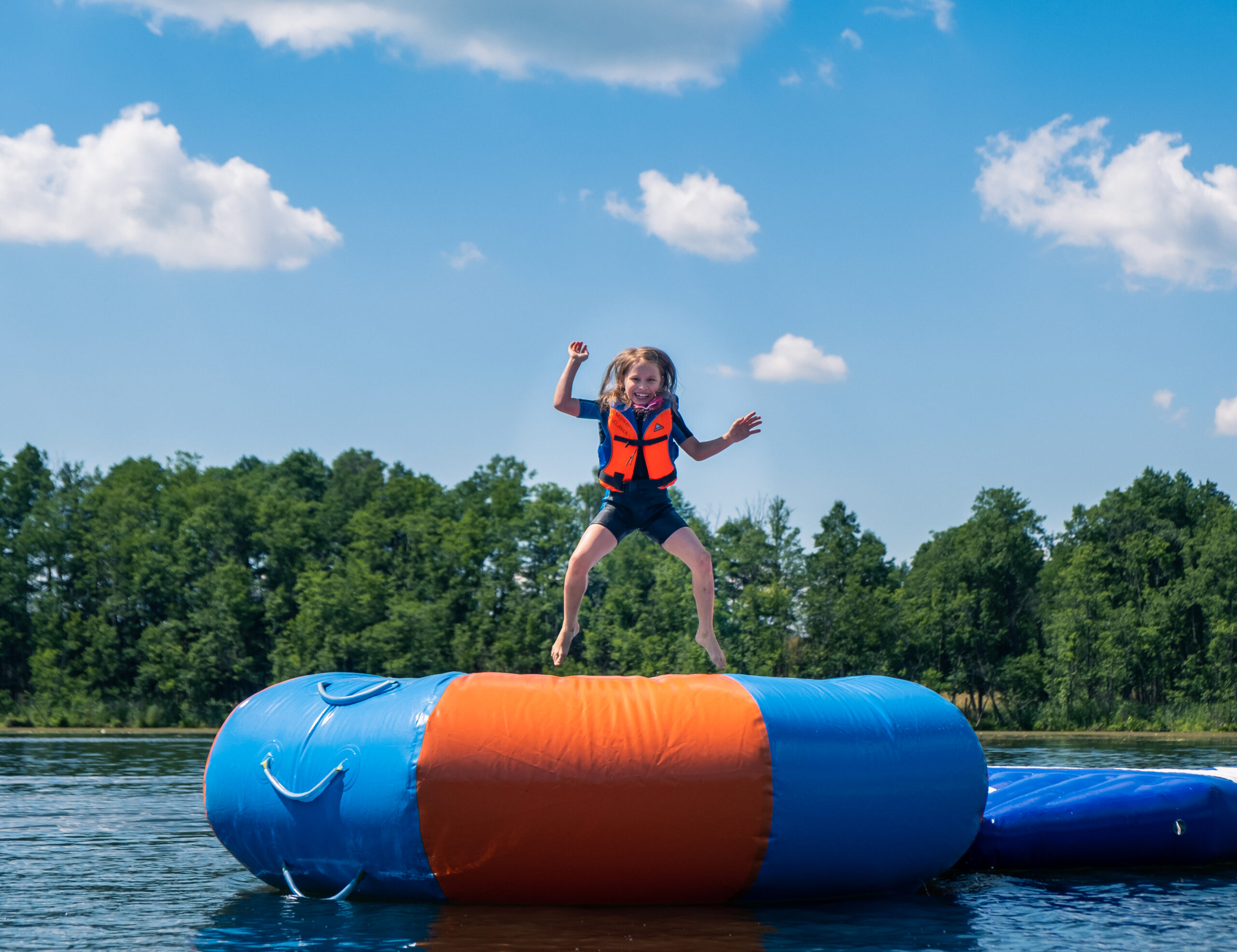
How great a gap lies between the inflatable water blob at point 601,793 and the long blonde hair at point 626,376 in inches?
70.9

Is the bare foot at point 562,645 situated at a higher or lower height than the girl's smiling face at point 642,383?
lower

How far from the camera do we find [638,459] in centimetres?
773

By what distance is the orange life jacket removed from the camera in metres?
7.70

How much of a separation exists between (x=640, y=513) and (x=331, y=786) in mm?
2477

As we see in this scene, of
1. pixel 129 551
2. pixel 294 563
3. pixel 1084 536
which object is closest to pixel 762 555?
pixel 1084 536

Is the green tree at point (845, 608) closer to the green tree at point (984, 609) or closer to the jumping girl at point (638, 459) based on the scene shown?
the green tree at point (984, 609)

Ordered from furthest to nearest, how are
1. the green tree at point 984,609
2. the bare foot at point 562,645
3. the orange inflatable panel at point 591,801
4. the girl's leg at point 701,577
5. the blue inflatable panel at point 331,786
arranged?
the green tree at point 984,609 < the bare foot at point 562,645 < the girl's leg at point 701,577 < the blue inflatable panel at point 331,786 < the orange inflatable panel at point 591,801

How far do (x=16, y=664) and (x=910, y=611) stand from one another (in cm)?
4034

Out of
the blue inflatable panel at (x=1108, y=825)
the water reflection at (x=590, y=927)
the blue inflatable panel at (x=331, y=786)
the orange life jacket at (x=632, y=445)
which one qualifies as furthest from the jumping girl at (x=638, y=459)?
the blue inflatable panel at (x=1108, y=825)

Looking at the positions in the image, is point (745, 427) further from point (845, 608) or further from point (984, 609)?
point (984, 609)

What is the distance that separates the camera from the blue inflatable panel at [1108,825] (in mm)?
8203

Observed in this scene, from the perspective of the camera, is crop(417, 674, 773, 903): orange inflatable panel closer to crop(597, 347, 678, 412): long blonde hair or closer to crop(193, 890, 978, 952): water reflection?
crop(193, 890, 978, 952): water reflection

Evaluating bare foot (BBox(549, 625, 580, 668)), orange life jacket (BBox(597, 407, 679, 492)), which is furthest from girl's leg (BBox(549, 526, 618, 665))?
orange life jacket (BBox(597, 407, 679, 492))

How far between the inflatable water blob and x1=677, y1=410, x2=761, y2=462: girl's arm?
1.49 metres
